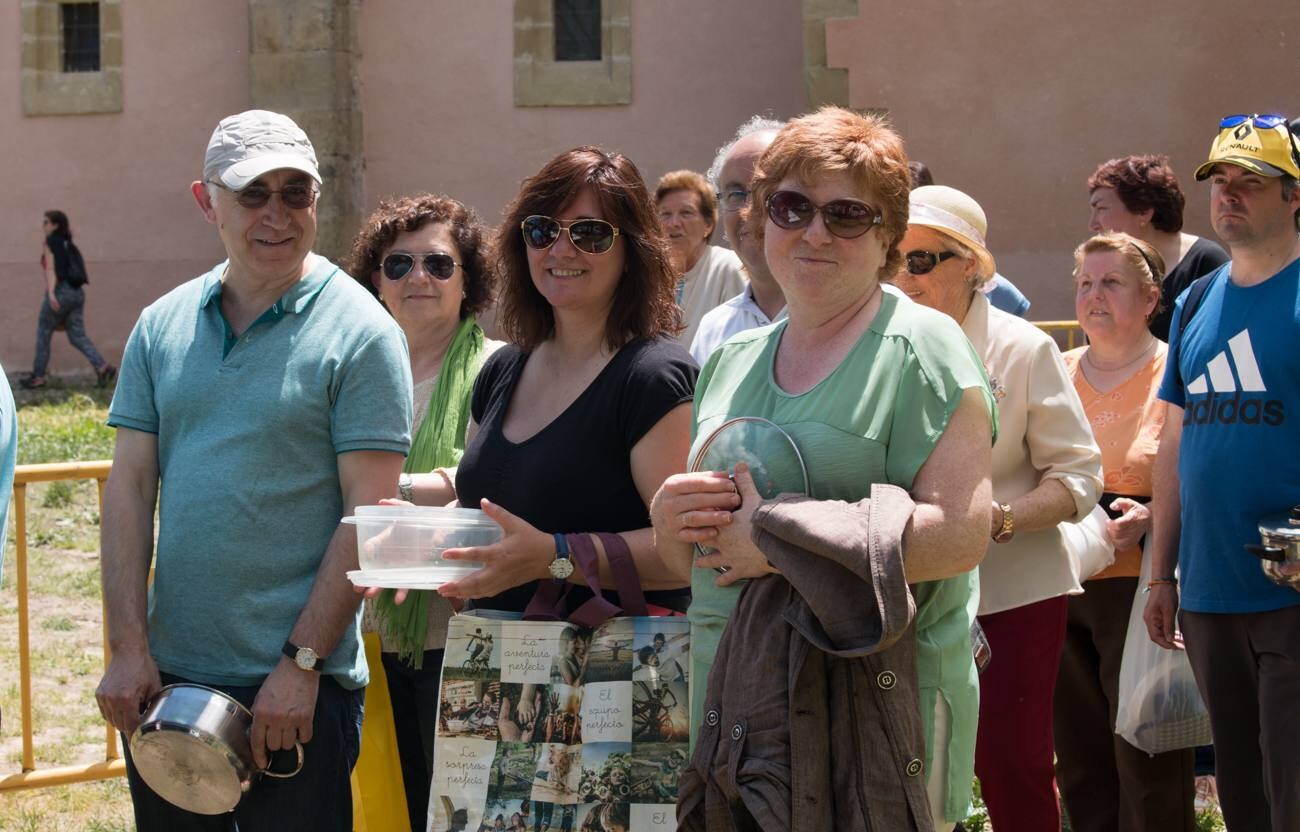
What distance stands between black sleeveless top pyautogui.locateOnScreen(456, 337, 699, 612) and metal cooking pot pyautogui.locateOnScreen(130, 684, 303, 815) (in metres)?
0.63

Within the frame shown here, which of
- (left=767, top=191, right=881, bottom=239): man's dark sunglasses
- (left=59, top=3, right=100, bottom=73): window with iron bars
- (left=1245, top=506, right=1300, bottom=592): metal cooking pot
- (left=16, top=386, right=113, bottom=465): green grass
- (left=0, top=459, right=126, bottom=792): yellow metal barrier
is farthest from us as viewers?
(left=59, top=3, right=100, bottom=73): window with iron bars

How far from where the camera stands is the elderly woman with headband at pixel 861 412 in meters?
2.41

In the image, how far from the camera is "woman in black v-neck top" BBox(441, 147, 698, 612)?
304 cm

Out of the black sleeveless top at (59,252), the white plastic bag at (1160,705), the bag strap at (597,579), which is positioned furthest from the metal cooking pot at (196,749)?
the black sleeveless top at (59,252)

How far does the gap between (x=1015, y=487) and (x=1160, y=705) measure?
0.85 meters

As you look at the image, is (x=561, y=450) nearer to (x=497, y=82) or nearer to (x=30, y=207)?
(x=497, y=82)

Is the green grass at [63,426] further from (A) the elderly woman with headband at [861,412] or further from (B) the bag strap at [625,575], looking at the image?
(A) the elderly woman with headband at [861,412]

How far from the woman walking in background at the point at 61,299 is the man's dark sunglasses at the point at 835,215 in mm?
15267

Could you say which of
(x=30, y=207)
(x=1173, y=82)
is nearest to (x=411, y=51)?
(x=30, y=207)

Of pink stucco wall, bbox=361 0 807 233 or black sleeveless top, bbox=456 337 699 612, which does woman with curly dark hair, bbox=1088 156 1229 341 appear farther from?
pink stucco wall, bbox=361 0 807 233

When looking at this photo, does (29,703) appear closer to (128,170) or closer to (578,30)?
(578,30)

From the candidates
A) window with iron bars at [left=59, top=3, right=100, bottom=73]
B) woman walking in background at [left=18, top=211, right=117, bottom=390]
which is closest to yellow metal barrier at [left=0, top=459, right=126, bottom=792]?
woman walking in background at [left=18, top=211, right=117, bottom=390]

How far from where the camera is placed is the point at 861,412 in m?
2.44

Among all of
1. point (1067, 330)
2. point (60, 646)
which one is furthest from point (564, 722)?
point (1067, 330)
